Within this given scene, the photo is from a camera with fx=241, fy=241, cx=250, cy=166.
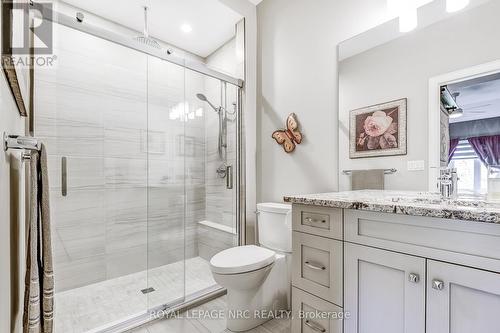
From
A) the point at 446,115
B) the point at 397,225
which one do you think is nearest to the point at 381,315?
the point at 397,225

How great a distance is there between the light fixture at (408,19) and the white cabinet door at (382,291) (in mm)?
1310

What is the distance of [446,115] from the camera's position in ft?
4.16

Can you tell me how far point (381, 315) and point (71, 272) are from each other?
2.33 metres

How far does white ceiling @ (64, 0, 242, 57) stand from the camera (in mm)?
2115

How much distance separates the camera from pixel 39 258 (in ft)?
2.45

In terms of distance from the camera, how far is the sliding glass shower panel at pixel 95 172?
1920 mm

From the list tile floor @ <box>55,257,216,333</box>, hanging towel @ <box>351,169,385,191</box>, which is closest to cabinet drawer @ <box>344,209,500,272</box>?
hanging towel @ <box>351,169,385,191</box>

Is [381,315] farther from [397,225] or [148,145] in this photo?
[148,145]

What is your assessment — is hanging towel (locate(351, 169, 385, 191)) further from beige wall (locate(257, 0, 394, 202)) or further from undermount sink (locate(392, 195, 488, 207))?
undermount sink (locate(392, 195, 488, 207))

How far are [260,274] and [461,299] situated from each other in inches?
40.6

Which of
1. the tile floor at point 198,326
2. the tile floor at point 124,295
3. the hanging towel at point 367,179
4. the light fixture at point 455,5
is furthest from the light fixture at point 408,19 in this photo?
the tile floor at point 124,295

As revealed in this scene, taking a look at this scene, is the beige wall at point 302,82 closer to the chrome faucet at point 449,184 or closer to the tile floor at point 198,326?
the chrome faucet at point 449,184

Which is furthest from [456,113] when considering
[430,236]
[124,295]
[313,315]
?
[124,295]

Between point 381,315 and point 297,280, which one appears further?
point 297,280
